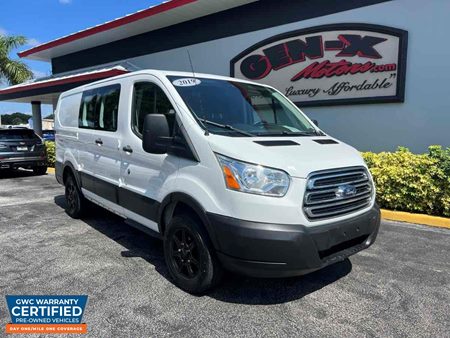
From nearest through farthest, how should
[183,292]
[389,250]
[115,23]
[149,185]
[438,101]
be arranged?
[183,292], [149,185], [389,250], [438,101], [115,23]

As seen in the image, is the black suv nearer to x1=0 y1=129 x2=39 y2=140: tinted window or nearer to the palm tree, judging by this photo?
x1=0 y1=129 x2=39 y2=140: tinted window

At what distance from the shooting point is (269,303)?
3250 mm

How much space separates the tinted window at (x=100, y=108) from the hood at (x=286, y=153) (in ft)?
6.60

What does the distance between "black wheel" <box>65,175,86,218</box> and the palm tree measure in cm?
2068

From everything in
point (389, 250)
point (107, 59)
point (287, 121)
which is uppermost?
point (107, 59)

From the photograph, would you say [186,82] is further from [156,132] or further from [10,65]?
[10,65]

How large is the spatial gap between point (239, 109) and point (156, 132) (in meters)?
1.00

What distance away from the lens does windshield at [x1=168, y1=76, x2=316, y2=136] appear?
3543mm

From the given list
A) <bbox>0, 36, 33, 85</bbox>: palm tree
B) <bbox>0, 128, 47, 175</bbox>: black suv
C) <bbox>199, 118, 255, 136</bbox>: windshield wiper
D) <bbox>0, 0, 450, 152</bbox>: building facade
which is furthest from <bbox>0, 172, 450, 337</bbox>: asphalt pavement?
<bbox>0, 36, 33, 85</bbox>: palm tree

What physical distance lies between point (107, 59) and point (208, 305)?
14187 millimetres

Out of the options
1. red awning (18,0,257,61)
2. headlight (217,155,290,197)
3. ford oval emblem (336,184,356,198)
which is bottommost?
ford oval emblem (336,184,356,198)

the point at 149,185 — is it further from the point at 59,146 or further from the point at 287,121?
the point at 59,146

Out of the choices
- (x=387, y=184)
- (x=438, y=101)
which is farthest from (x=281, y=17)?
(x=387, y=184)

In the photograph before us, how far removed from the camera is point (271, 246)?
2818 mm
